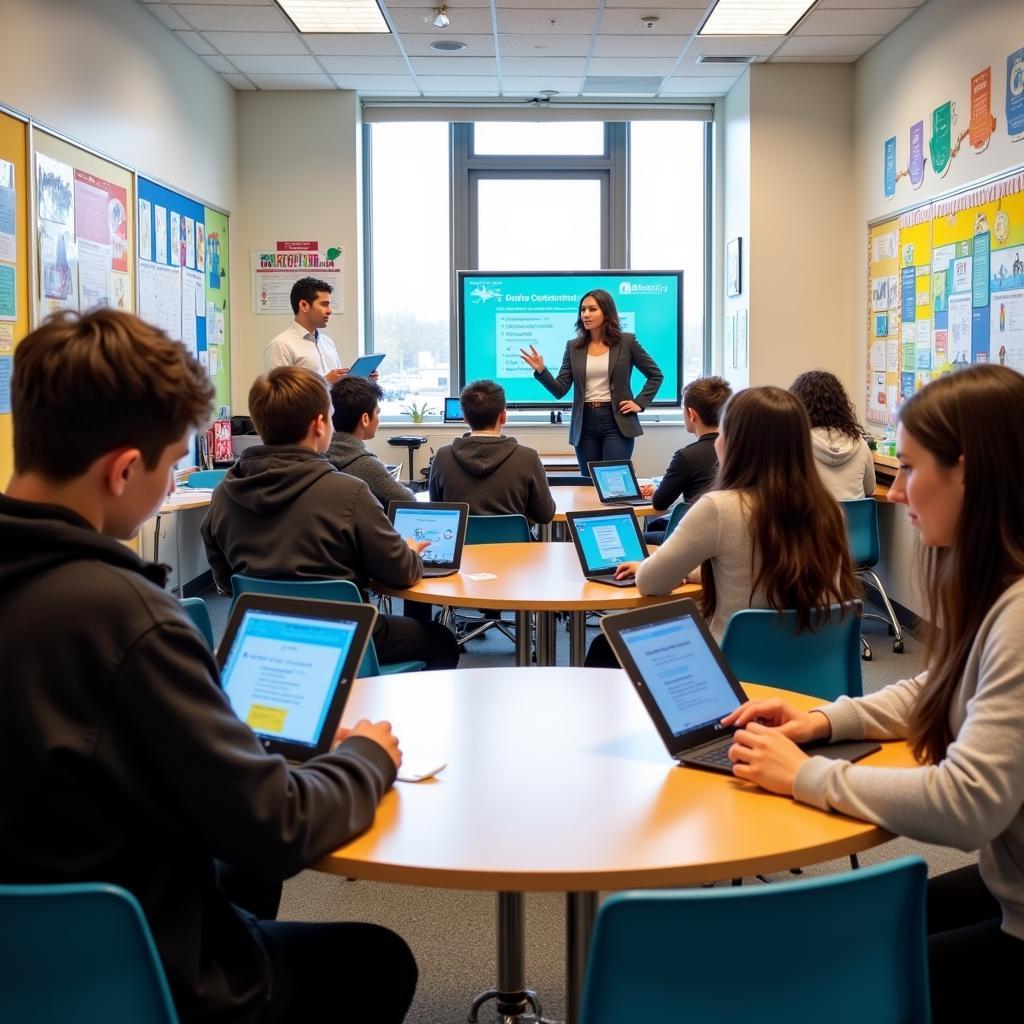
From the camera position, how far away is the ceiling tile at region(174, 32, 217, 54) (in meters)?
5.98

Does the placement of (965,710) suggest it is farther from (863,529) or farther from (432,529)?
(863,529)

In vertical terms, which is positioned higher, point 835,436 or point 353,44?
point 353,44

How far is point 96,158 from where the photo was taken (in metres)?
4.92

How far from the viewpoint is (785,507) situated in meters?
2.53

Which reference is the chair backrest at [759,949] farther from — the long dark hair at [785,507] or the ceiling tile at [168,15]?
the ceiling tile at [168,15]

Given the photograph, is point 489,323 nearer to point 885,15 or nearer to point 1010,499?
point 885,15

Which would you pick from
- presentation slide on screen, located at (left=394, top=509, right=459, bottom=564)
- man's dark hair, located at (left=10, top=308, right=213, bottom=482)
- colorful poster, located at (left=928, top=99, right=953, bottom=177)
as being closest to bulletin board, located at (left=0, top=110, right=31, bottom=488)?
presentation slide on screen, located at (left=394, top=509, right=459, bottom=564)

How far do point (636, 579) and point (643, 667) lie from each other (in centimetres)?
124

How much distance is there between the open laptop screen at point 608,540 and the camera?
308 cm

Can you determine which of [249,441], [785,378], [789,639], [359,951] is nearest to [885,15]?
[785,378]

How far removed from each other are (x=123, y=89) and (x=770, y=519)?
412 centimetres

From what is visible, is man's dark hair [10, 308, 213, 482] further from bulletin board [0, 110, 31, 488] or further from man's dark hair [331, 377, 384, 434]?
bulletin board [0, 110, 31, 488]

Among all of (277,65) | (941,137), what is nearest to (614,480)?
(941,137)

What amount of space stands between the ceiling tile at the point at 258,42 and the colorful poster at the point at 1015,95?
3.62m
